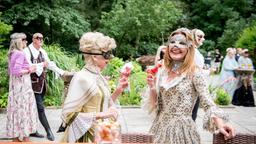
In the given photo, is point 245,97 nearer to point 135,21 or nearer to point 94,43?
point 94,43

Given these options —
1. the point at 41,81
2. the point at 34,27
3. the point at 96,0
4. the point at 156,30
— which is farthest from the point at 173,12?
the point at 41,81

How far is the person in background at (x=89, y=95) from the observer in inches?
154

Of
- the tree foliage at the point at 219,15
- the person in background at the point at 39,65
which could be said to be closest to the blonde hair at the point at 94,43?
the person in background at the point at 39,65

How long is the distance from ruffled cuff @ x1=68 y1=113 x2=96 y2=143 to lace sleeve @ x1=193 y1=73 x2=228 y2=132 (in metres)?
0.84

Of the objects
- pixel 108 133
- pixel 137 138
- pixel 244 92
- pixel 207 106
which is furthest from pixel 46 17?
pixel 108 133

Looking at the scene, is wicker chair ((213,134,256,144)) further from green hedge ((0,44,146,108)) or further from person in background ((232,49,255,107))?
person in background ((232,49,255,107))

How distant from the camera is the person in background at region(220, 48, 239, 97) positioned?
14.8m

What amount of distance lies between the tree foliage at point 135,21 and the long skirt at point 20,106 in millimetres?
20619

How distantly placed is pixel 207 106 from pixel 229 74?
38.8 ft

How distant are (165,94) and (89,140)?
2.33 ft

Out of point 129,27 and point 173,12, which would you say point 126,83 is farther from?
point 173,12

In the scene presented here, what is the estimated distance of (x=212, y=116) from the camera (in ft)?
12.0

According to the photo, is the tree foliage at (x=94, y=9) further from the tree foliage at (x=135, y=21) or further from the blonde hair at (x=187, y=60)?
the blonde hair at (x=187, y=60)

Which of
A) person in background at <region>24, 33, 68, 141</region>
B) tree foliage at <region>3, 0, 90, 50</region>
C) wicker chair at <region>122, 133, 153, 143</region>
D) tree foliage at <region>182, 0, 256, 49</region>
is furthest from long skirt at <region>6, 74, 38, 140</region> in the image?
tree foliage at <region>182, 0, 256, 49</region>
